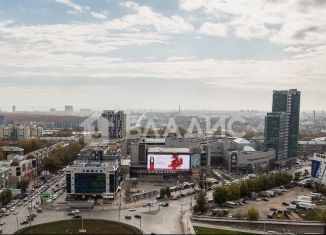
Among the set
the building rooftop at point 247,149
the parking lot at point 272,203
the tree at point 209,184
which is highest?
the building rooftop at point 247,149

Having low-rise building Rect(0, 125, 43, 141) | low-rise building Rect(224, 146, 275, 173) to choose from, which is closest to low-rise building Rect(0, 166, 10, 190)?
low-rise building Rect(224, 146, 275, 173)

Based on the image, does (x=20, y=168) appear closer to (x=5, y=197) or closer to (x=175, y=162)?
(x=5, y=197)

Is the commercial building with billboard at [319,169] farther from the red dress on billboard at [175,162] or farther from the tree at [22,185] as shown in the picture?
the tree at [22,185]

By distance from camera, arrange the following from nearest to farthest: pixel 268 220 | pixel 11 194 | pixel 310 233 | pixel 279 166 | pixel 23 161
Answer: pixel 310 233 → pixel 268 220 → pixel 11 194 → pixel 23 161 → pixel 279 166

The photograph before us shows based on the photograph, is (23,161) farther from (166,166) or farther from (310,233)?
(310,233)

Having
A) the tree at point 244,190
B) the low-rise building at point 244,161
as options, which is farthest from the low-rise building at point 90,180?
the low-rise building at point 244,161

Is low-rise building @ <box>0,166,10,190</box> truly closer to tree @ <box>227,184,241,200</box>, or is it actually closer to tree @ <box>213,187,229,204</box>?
tree @ <box>213,187,229,204</box>

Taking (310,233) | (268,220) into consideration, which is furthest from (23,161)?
(310,233)
